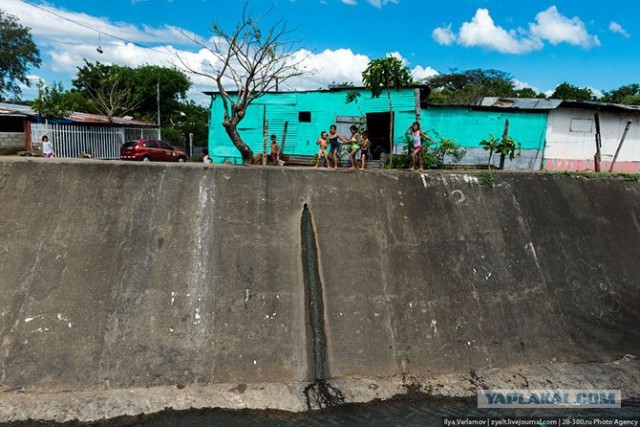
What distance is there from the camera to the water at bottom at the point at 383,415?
582 cm

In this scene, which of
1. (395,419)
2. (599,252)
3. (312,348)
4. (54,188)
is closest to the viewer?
(395,419)

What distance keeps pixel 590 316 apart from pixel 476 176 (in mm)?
3424

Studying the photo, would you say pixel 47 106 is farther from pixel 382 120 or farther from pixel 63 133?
pixel 382 120

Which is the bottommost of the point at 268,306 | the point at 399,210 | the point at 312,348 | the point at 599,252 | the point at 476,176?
the point at 312,348

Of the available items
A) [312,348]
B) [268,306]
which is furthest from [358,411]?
[268,306]

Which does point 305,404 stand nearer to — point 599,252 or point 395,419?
point 395,419

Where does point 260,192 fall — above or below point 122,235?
above

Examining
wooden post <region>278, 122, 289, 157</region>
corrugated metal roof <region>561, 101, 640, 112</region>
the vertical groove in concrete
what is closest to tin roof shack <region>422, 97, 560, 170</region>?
corrugated metal roof <region>561, 101, 640, 112</region>

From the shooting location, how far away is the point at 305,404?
20.3 ft

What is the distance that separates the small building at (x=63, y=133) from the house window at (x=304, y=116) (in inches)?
401

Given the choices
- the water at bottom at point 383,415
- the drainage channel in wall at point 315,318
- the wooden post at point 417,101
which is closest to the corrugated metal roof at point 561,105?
the wooden post at point 417,101

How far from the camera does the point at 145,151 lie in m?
→ 18.0

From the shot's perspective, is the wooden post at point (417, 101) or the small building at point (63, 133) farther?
the small building at point (63, 133)

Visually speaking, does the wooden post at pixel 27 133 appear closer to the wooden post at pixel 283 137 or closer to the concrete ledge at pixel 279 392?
the wooden post at pixel 283 137
